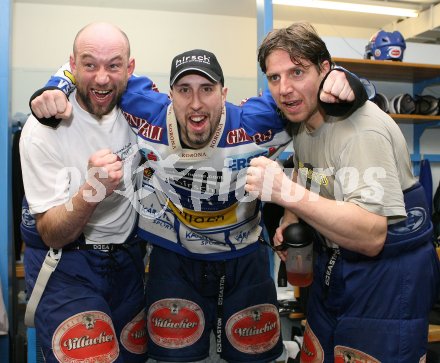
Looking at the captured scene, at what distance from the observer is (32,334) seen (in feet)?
8.69

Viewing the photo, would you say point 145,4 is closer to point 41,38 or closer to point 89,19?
point 89,19

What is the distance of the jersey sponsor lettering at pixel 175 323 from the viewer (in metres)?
2.09

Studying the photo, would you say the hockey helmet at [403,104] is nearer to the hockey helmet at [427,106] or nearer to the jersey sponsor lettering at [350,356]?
the hockey helmet at [427,106]

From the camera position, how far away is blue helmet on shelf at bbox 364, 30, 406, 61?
3822 mm

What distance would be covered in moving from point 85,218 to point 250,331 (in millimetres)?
882

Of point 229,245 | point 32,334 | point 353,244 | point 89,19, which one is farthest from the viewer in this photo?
point 89,19

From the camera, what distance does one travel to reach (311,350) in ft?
6.35

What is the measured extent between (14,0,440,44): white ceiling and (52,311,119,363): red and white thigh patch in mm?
4500

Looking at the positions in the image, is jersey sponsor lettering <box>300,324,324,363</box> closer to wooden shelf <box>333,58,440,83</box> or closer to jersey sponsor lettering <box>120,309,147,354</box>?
jersey sponsor lettering <box>120,309,147,354</box>

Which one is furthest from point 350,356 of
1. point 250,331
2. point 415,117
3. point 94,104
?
point 415,117

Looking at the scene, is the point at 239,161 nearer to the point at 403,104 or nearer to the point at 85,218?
the point at 85,218

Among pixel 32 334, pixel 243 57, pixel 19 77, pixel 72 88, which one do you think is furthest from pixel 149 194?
pixel 243 57

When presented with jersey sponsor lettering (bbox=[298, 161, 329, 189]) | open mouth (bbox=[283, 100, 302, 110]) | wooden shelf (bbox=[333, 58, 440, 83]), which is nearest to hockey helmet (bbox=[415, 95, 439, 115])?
wooden shelf (bbox=[333, 58, 440, 83])

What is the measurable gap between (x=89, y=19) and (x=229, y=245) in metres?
4.37
